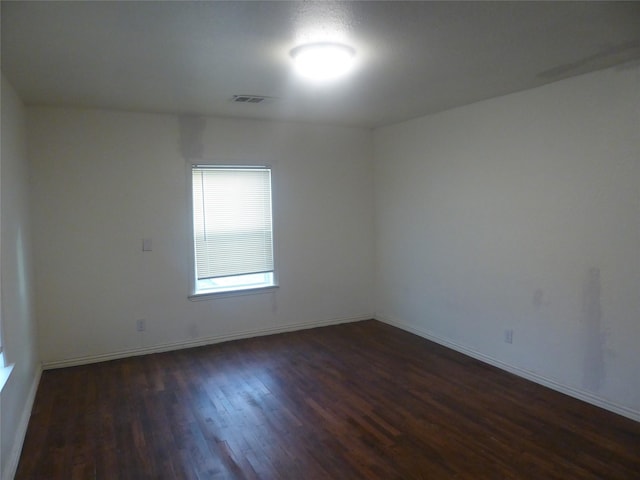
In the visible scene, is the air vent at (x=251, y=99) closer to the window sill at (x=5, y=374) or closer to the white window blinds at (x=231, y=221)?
the white window blinds at (x=231, y=221)

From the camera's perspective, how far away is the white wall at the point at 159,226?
4.08 m

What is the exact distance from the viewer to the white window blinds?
15.4 ft

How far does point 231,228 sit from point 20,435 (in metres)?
2.63

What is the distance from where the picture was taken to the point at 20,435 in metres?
2.82

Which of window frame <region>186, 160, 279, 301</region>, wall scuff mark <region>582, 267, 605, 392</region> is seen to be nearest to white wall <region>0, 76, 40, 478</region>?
window frame <region>186, 160, 279, 301</region>

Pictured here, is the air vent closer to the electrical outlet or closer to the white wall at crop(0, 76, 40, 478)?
the white wall at crop(0, 76, 40, 478)

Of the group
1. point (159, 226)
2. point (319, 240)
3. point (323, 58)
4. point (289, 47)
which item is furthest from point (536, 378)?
point (159, 226)

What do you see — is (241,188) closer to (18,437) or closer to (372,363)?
(372,363)

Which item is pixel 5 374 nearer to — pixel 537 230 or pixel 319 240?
pixel 319 240

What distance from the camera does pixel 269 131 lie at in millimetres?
4980

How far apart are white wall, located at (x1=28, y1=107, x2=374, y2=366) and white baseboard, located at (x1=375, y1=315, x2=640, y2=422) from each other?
1115 millimetres

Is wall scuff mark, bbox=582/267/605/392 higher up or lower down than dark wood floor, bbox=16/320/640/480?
higher up

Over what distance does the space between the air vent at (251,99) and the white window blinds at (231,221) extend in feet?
3.35

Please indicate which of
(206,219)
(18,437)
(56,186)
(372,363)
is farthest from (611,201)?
(56,186)
